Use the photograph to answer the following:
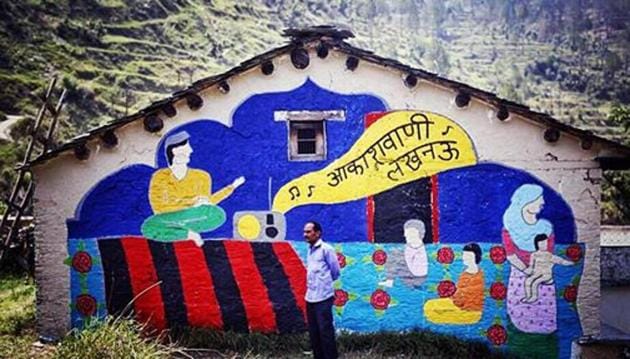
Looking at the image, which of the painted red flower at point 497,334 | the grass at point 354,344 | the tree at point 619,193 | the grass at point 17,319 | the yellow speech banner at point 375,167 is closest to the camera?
the grass at point 17,319

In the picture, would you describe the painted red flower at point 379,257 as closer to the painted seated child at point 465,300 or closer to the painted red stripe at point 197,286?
the painted seated child at point 465,300

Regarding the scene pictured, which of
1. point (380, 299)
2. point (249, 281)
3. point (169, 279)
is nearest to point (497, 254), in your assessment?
point (380, 299)

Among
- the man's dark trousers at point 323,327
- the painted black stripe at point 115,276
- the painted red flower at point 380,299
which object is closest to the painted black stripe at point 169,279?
the painted black stripe at point 115,276

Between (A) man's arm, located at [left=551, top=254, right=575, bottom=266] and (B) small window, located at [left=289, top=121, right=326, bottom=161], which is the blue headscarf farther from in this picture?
(B) small window, located at [left=289, top=121, right=326, bottom=161]

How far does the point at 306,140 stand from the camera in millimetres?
10211

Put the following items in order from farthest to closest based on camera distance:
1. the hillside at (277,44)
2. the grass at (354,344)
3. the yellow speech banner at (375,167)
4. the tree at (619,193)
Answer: the hillside at (277,44)
the tree at (619,193)
the yellow speech banner at (375,167)
the grass at (354,344)

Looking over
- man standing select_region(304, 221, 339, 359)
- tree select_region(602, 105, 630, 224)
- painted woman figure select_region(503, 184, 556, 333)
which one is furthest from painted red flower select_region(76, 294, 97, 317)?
tree select_region(602, 105, 630, 224)

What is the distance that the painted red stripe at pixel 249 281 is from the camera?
33.0 feet

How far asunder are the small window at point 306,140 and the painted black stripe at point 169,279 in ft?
8.13

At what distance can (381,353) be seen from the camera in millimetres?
9500

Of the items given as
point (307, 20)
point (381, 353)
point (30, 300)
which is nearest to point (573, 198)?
point (381, 353)

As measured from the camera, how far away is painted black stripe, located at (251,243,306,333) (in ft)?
32.9

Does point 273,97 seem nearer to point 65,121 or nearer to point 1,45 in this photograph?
point 65,121

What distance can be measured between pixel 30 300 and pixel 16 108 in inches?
989
